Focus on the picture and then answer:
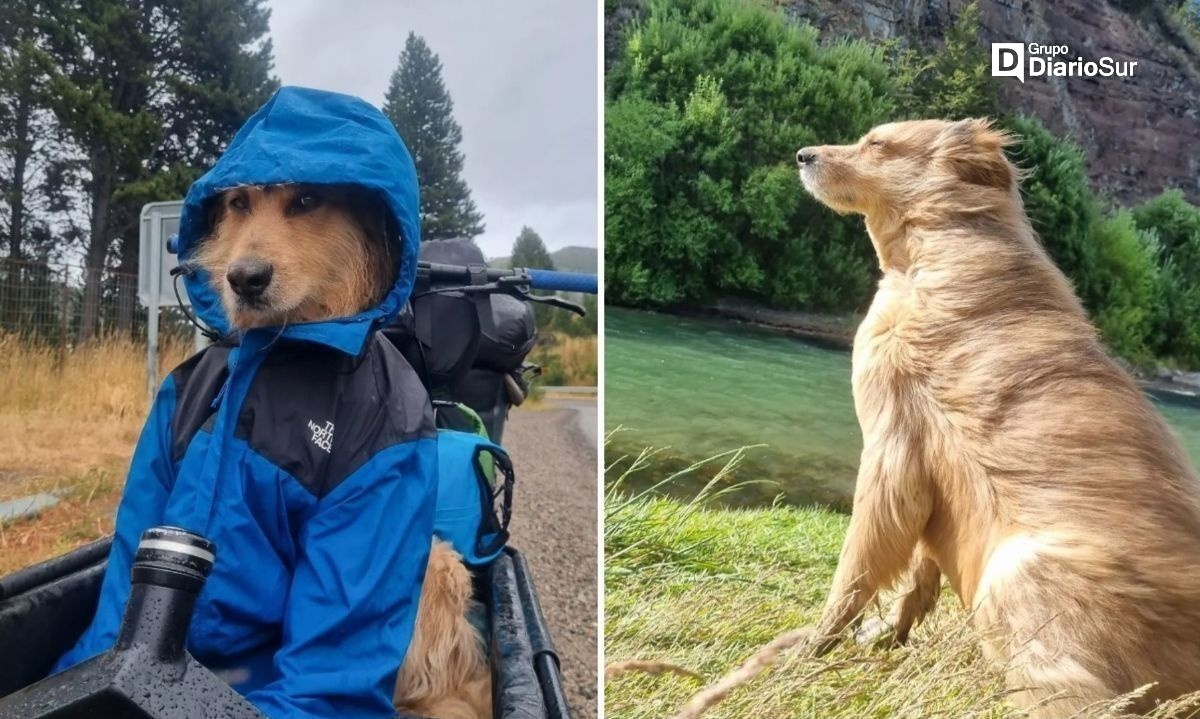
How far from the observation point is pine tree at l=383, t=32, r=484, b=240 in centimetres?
307

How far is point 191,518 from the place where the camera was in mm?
1371

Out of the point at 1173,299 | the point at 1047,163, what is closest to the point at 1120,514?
the point at 1173,299

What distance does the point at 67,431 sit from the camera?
300 cm

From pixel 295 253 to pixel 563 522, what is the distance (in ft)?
10.1

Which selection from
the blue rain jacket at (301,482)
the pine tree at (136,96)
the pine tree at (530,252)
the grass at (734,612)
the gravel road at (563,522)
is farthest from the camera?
the gravel road at (563,522)

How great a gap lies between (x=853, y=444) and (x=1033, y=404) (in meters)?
0.35

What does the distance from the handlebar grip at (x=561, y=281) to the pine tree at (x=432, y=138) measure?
1.12m

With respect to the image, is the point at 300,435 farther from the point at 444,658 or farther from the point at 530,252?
the point at 530,252

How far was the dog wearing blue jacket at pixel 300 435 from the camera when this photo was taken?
1378 millimetres

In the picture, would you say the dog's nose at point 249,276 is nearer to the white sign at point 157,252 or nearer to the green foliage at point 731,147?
the green foliage at point 731,147

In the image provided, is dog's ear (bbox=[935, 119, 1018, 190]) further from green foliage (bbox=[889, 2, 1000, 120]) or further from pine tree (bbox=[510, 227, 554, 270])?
pine tree (bbox=[510, 227, 554, 270])

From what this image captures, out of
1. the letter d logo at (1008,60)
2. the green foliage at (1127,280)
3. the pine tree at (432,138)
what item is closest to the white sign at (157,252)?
the pine tree at (432,138)

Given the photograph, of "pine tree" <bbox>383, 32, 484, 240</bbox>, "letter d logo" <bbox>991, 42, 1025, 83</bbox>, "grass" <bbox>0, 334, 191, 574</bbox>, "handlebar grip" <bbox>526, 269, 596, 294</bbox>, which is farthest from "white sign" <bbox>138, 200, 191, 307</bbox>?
"letter d logo" <bbox>991, 42, 1025, 83</bbox>

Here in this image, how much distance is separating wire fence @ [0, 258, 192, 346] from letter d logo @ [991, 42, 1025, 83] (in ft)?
8.30
